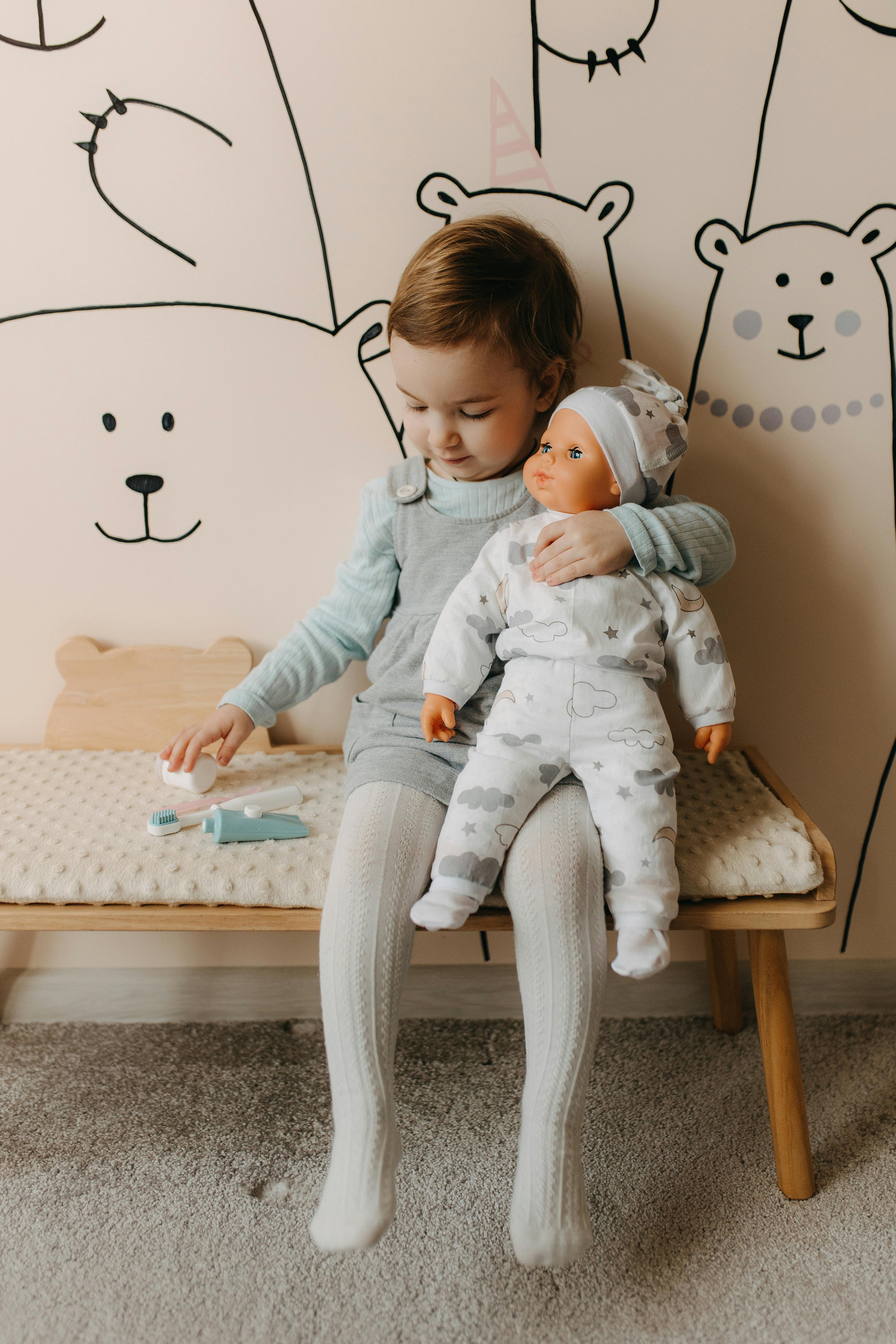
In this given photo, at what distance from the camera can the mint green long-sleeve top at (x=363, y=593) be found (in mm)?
1026

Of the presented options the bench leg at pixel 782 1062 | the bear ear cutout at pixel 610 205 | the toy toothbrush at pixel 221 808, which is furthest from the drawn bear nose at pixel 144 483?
the bench leg at pixel 782 1062

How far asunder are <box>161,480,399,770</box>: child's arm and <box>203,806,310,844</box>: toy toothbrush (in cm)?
12

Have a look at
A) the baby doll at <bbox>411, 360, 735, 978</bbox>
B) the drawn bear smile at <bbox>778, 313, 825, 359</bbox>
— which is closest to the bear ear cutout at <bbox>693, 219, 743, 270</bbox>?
the drawn bear smile at <bbox>778, 313, 825, 359</bbox>

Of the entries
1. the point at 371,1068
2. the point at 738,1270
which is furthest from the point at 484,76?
the point at 738,1270

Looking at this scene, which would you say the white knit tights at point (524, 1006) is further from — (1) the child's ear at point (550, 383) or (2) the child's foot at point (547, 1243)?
(1) the child's ear at point (550, 383)

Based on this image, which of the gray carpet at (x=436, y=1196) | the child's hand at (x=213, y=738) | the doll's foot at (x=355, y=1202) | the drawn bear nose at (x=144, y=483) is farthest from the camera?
the drawn bear nose at (x=144, y=483)

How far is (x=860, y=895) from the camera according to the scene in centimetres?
127

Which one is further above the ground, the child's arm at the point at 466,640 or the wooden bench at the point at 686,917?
the child's arm at the point at 466,640

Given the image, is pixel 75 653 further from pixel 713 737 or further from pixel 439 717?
pixel 713 737

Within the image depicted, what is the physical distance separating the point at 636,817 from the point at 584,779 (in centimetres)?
7

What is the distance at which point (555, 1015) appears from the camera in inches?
31.5

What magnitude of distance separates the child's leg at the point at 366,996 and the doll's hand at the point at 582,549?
29cm

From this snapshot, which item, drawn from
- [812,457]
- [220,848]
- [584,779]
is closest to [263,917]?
[220,848]

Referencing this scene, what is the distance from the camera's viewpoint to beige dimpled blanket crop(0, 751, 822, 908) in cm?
88
